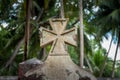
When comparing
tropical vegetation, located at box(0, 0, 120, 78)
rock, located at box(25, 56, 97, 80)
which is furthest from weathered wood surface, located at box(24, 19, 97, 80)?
tropical vegetation, located at box(0, 0, 120, 78)

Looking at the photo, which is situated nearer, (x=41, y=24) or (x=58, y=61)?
(x=58, y=61)

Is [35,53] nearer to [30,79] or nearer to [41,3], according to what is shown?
[41,3]

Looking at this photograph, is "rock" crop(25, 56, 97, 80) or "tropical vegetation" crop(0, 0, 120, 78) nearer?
"rock" crop(25, 56, 97, 80)

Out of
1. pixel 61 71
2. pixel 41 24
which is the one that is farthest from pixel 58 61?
pixel 41 24

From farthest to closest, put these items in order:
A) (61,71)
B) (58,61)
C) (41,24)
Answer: (41,24)
(58,61)
(61,71)

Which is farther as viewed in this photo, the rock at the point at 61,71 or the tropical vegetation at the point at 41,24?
the tropical vegetation at the point at 41,24

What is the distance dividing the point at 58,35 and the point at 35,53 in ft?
47.0

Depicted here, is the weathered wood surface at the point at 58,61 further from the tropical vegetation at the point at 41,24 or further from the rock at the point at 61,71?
the tropical vegetation at the point at 41,24

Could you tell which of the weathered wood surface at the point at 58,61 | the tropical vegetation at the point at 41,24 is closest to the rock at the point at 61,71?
the weathered wood surface at the point at 58,61

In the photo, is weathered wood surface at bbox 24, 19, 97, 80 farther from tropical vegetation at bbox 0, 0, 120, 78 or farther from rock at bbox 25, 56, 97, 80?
tropical vegetation at bbox 0, 0, 120, 78

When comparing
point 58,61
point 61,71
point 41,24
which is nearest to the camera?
point 61,71

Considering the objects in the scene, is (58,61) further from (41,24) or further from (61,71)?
(41,24)

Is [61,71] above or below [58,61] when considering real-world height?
below

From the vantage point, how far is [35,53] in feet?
78.1
